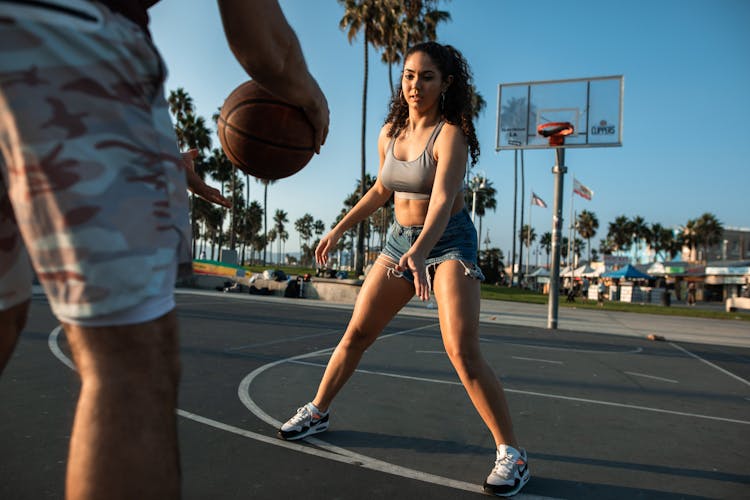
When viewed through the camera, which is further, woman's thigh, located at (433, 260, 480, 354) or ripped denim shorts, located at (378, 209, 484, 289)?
ripped denim shorts, located at (378, 209, 484, 289)

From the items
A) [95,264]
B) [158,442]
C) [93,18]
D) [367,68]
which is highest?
[367,68]

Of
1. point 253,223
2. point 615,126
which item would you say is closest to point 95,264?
point 615,126

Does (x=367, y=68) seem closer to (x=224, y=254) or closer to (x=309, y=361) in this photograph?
(x=224, y=254)

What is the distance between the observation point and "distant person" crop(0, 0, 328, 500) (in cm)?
84

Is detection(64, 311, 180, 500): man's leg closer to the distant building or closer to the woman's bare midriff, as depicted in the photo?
the woman's bare midriff

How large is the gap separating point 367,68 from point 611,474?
85.7ft

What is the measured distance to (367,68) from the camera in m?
26.7

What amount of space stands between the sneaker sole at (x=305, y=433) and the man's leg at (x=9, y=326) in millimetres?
2065

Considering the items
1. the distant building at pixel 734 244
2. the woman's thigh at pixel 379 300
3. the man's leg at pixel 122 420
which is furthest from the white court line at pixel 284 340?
the distant building at pixel 734 244

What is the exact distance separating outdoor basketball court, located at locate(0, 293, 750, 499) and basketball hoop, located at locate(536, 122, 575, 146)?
24.5 feet

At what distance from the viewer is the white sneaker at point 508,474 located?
8.04 feet

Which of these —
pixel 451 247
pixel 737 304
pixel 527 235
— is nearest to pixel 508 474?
pixel 451 247

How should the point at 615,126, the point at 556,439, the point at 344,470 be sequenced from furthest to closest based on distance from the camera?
1. the point at 615,126
2. the point at 556,439
3. the point at 344,470

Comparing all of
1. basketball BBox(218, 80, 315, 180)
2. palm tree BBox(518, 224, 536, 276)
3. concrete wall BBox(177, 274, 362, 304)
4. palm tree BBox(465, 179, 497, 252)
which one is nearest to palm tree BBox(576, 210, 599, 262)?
palm tree BBox(518, 224, 536, 276)
